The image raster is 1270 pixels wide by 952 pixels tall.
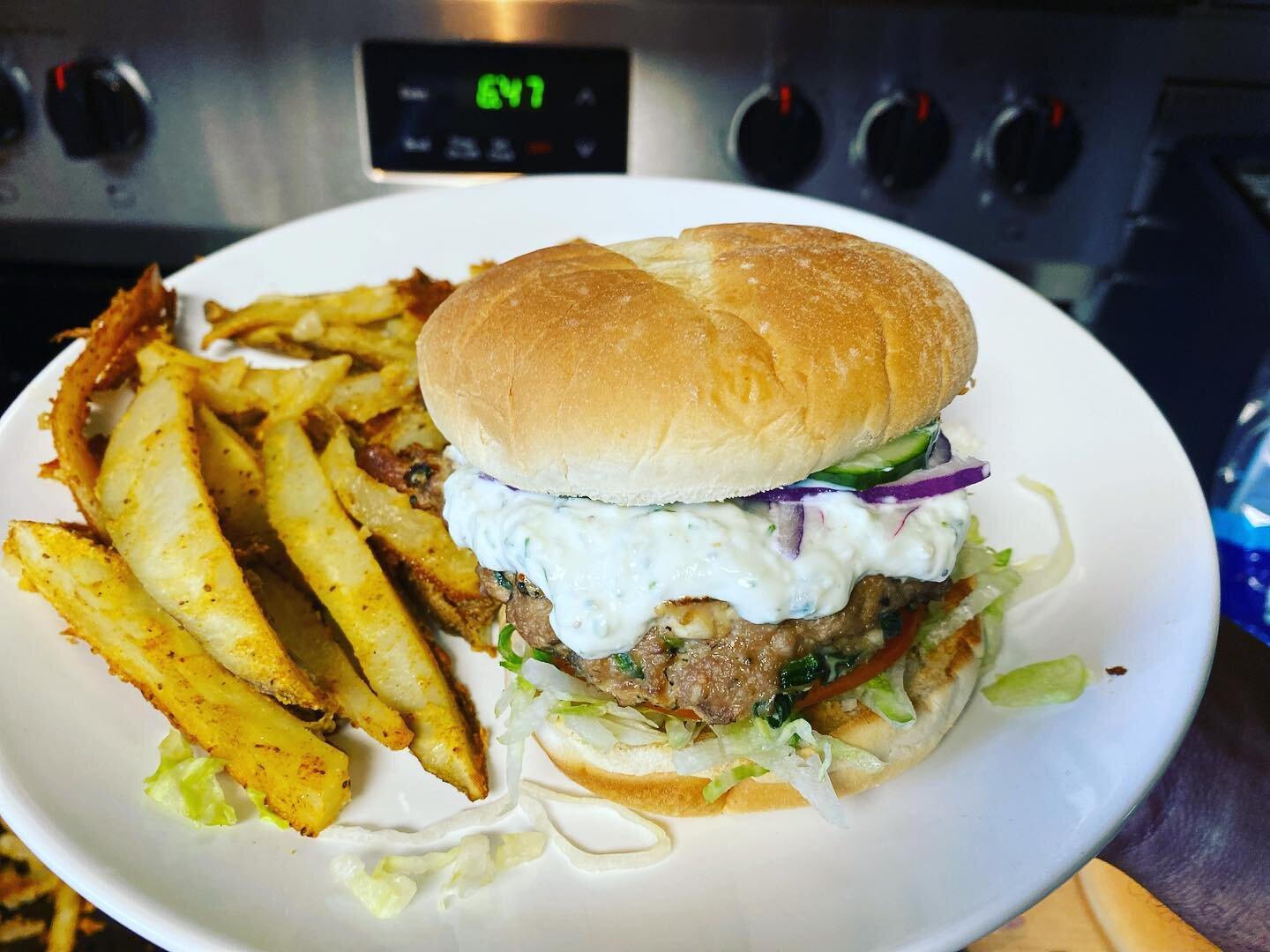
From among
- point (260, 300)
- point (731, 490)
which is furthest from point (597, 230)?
point (731, 490)

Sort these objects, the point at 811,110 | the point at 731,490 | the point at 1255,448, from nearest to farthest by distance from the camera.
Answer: the point at 731,490 → the point at 1255,448 → the point at 811,110

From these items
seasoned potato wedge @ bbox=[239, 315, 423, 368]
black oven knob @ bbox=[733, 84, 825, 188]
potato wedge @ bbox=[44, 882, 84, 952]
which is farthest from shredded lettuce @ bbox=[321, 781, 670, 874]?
black oven knob @ bbox=[733, 84, 825, 188]

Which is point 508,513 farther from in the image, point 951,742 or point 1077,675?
point 1077,675

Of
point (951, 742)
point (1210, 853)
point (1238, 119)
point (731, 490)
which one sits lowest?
point (1210, 853)

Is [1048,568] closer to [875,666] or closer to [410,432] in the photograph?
[875,666]

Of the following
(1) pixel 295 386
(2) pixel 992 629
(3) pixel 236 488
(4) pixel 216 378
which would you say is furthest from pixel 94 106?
(2) pixel 992 629

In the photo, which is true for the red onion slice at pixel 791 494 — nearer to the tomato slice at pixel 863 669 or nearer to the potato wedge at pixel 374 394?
the tomato slice at pixel 863 669

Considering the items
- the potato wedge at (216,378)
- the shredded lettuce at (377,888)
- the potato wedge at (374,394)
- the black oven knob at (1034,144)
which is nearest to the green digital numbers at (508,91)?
the potato wedge at (374,394)
